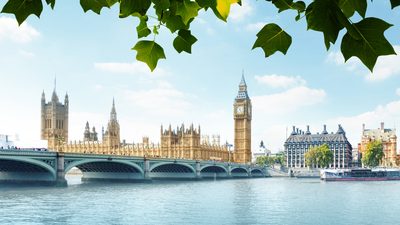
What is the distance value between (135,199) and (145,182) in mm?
29119

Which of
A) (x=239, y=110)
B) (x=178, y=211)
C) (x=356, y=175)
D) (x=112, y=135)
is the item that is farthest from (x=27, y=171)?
(x=239, y=110)

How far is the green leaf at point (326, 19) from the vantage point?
1.51 metres

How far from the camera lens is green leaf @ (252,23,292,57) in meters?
1.81

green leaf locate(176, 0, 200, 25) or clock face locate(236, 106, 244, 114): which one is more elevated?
clock face locate(236, 106, 244, 114)

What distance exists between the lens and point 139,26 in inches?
97.2

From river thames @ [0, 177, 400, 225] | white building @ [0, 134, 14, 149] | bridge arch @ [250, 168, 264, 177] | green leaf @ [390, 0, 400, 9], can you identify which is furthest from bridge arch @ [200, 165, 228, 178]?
green leaf @ [390, 0, 400, 9]

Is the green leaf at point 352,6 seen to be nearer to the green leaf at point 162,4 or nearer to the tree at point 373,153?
the green leaf at point 162,4

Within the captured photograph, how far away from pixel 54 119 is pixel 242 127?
203 feet

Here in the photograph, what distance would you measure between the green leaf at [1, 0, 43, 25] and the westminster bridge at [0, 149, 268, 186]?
4944 centimetres

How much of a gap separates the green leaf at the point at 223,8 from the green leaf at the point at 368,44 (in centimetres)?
43

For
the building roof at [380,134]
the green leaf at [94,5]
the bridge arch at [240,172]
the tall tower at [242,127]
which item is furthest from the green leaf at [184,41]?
the building roof at [380,134]

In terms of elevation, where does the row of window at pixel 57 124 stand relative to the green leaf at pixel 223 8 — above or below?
above

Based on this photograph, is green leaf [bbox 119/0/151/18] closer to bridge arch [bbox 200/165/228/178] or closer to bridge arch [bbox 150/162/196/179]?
bridge arch [bbox 150/162/196/179]

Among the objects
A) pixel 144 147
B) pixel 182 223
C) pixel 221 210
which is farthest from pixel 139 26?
pixel 144 147
